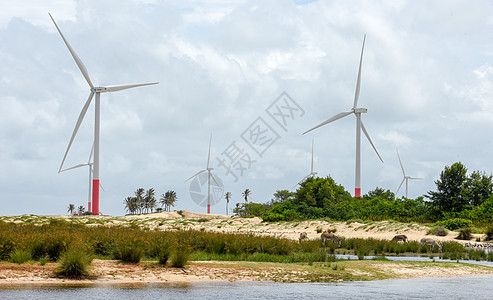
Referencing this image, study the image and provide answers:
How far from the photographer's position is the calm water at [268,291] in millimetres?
18109

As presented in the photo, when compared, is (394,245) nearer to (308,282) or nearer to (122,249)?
(308,282)

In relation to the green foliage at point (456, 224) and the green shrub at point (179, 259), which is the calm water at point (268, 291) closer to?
the green shrub at point (179, 259)

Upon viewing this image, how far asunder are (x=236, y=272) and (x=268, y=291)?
4.76 metres

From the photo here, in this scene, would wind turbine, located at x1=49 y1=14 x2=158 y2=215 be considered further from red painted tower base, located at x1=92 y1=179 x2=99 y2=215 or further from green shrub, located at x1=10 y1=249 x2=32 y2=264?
green shrub, located at x1=10 y1=249 x2=32 y2=264

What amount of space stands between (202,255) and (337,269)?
7.36 meters

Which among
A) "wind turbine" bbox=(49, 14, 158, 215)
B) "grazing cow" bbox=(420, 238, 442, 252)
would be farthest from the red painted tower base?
"grazing cow" bbox=(420, 238, 442, 252)

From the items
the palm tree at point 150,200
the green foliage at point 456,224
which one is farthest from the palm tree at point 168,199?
the green foliage at point 456,224

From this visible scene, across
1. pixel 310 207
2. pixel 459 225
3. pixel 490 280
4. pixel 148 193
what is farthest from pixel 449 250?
pixel 148 193

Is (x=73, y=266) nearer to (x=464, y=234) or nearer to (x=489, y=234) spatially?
(x=464, y=234)

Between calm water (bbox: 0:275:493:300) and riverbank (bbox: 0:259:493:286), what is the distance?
1341 mm

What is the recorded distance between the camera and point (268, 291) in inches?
805

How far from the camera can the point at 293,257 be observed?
30875 mm

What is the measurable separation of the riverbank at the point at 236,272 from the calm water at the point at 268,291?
1.34 m

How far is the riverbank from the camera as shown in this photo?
71.1 feet
